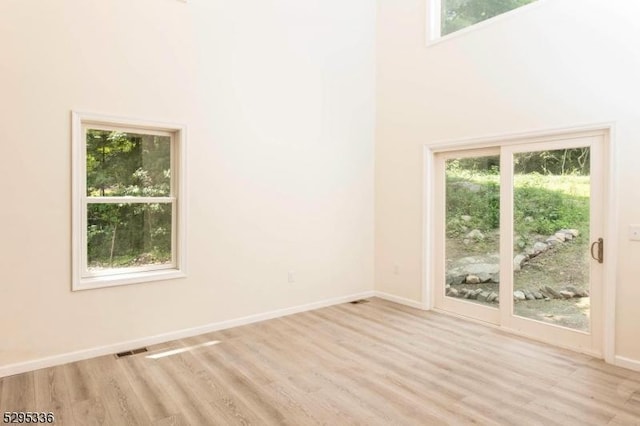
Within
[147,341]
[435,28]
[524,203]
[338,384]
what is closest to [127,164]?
[147,341]

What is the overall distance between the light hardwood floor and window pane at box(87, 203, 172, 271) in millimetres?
851

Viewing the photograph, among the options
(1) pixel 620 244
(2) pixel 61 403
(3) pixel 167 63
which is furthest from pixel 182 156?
(1) pixel 620 244

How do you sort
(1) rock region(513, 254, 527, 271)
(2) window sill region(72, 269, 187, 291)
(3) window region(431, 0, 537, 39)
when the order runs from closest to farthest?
(2) window sill region(72, 269, 187, 291) < (1) rock region(513, 254, 527, 271) < (3) window region(431, 0, 537, 39)

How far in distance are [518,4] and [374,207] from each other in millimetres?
2809

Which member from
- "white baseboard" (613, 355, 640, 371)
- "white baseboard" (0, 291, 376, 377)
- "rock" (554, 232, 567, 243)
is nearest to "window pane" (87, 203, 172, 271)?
"white baseboard" (0, 291, 376, 377)

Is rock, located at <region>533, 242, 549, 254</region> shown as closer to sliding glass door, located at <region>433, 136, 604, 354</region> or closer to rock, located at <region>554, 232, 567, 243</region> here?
sliding glass door, located at <region>433, 136, 604, 354</region>

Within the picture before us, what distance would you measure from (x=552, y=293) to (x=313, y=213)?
8.75 ft

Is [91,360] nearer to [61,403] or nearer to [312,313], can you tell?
[61,403]

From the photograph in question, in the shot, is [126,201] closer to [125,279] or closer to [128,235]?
[128,235]

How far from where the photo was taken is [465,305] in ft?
14.7

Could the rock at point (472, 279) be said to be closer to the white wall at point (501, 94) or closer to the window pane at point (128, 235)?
the white wall at point (501, 94)

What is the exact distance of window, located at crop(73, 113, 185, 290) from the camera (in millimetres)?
3377

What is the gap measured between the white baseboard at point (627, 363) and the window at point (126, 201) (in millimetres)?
3915

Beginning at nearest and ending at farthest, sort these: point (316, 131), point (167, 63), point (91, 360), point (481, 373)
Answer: point (481, 373)
point (91, 360)
point (167, 63)
point (316, 131)
